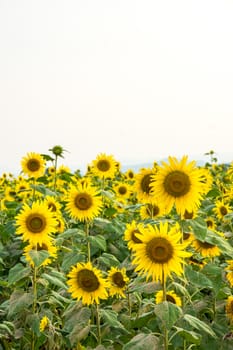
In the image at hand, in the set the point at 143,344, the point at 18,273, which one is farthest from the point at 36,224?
the point at 143,344

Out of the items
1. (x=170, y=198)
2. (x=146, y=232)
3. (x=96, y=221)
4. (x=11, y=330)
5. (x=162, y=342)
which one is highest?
(x=96, y=221)

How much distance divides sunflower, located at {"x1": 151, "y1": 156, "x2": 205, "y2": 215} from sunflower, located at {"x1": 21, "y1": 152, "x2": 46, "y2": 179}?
12.2 ft

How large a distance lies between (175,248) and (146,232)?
189mm

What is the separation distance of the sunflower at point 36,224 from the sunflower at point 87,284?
540 mm

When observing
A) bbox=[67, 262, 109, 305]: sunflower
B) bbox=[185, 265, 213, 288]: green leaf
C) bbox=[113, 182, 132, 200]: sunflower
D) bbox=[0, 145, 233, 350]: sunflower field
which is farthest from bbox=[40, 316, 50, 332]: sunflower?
bbox=[113, 182, 132, 200]: sunflower

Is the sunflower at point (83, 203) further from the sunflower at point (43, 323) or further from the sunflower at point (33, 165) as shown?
the sunflower at point (33, 165)

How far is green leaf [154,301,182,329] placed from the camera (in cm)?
279

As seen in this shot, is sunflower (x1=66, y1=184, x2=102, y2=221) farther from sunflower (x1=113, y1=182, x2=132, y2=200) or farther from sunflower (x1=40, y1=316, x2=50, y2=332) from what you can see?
sunflower (x1=113, y1=182, x2=132, y2=200)

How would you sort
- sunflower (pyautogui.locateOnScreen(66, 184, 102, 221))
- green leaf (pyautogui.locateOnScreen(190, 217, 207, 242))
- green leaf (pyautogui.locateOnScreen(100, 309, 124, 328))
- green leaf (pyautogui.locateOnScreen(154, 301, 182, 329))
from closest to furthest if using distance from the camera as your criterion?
green leaf (pyautogui.locateOnScreen(154, 301, 182, 329)) → green leaf (pyautogui.locateOnScreen(190, 217, 207, 242)) → green leaf (pyautogui.locateOnScreen(100, 309, 124, 328)) → sunflower (pyautogui.locateOnScreen(66, 184, 102, 221))

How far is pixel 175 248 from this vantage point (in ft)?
10.2

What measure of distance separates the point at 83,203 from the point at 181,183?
1691 millimetres

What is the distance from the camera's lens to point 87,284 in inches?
155

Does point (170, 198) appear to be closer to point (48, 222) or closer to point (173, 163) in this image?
point (173, 163)

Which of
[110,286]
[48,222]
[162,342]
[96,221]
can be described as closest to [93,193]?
[96,221]
